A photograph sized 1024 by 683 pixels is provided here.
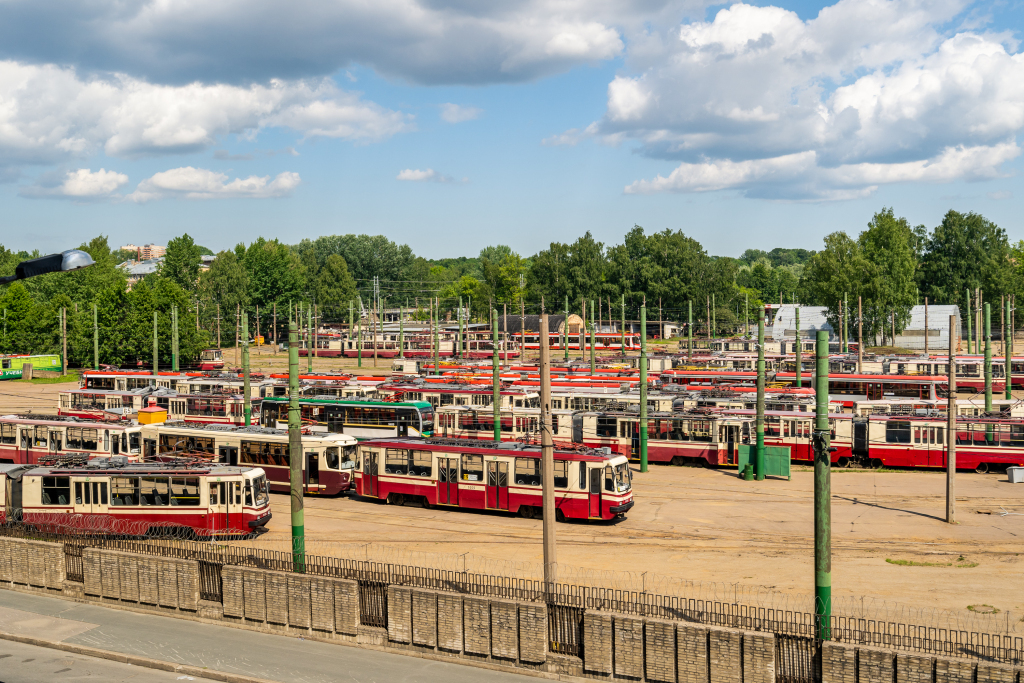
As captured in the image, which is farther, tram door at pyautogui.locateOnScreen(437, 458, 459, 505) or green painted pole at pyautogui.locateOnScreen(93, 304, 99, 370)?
green painted pole at pyautogui.locateOnScreen(93, 304, 99, 370)

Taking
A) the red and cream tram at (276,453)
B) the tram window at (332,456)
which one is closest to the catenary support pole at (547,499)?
the red and cream tram at (276,453)

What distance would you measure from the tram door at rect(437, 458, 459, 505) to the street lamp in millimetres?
22718

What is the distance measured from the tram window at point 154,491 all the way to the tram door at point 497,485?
10.9m

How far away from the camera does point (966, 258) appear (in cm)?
14638

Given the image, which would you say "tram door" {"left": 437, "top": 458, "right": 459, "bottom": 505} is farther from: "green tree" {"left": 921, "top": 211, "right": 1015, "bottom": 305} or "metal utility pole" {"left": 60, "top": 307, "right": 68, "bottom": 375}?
"green tree" {"left": 921, "top": 211, "right": 1015, "bottom": 305}

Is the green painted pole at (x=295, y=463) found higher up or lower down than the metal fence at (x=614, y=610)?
higher up

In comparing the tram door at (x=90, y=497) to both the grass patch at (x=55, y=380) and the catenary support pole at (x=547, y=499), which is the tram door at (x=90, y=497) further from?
the grass patch at (x=55, y=380)

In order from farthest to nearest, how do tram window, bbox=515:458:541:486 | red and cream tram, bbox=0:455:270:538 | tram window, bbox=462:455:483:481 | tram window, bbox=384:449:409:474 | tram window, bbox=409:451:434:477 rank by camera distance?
tram window, bbox=384:449:409:474 < tram window, bbox=409:451:434:477 < tram window, bbox=462:455:483:481 < tram window, bbox=515:458:541:486 < red and cream tram, bbox=0:455:270:538

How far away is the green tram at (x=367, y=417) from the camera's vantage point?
46.3 m

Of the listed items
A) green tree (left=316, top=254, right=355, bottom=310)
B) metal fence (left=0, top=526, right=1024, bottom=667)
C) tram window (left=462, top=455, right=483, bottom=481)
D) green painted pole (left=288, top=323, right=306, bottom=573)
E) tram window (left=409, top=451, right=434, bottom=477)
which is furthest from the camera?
green tree (left=316, top=254, right=355, bottom=310)

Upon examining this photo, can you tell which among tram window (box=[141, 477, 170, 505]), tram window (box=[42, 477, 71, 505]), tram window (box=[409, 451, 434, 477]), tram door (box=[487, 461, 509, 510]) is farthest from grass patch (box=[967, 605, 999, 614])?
tram window (box=[42, 477, 71, 505])

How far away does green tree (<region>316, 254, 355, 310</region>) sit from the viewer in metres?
184

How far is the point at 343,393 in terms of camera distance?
5469 cm

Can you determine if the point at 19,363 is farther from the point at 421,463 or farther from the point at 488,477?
the point at 488,477
